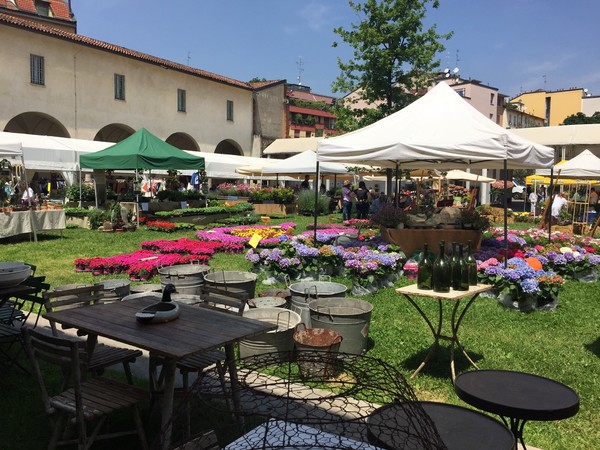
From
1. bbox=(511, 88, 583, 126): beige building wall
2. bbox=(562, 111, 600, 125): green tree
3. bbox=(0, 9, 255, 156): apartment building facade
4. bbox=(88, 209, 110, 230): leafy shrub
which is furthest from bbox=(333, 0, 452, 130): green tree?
bbox=(511, 88, 583, 126): beige building wall

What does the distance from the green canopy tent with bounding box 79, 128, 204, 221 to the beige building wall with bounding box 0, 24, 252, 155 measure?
1257cm

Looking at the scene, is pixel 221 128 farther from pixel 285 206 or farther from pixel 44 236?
pixel 44 236

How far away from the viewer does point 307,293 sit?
5711 millimetres

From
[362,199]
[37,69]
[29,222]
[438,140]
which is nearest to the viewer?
[438,140]

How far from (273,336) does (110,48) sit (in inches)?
1136

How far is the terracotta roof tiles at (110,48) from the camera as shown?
24381 millimetres

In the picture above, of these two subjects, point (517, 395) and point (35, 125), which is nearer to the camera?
point (517, 395)

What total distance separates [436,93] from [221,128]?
29.9 metres

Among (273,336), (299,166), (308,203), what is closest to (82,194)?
(299,166)

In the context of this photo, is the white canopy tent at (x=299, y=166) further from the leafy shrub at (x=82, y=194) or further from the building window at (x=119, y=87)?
the building window at (x=119, y=87)

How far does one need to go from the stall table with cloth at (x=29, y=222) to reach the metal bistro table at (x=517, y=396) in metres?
→ 12.5

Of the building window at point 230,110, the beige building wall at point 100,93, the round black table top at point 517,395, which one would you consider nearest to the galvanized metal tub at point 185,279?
the round black table top at point 517,395

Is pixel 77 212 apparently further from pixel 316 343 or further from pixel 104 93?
pixel 104 93

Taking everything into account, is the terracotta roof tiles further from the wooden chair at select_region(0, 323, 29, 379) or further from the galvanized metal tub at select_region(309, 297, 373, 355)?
the galvanized metal tub at select_region(309, 297, 373, 355)
